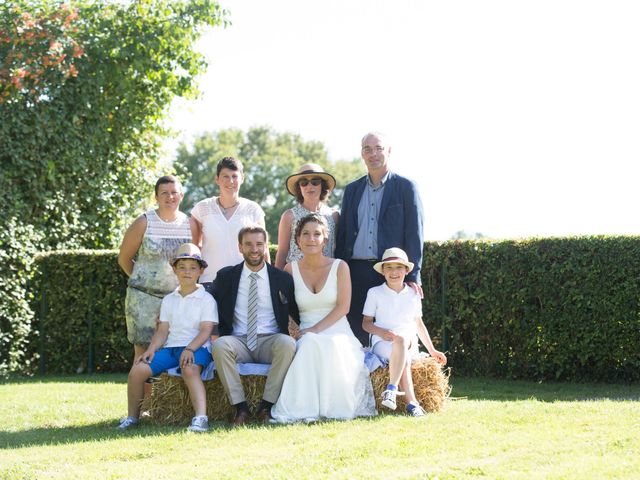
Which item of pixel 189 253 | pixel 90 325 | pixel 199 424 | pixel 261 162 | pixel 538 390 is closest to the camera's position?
pixel 199 424

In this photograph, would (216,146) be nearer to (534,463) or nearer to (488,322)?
(488,322)

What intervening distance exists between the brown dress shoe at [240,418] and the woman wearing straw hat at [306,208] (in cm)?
136

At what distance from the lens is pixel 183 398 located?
6785mm

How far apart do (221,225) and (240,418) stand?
1.64 m

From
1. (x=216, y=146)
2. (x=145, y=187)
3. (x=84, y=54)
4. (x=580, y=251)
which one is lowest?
(x=580, y=251)

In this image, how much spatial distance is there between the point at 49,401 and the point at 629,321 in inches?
247

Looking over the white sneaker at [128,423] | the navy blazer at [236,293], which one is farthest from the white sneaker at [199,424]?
the navy blazer at [236,293]

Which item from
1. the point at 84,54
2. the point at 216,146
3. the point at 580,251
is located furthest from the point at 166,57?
the point at 216,146

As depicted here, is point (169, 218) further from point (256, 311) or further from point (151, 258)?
point (256, 311)

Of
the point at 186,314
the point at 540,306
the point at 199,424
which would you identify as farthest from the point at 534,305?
the point at 199,424

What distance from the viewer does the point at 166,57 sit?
43.0 feet

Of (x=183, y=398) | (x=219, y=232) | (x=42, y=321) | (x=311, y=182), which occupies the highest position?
(x=311, y=182)

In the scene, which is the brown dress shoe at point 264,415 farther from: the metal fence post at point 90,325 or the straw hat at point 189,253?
the metal fence post at point 90,325

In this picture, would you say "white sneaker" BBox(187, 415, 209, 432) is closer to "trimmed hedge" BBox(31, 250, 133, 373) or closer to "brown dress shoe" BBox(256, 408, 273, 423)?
"brown dress shoe" BBox(256, 408, 273, 423)
